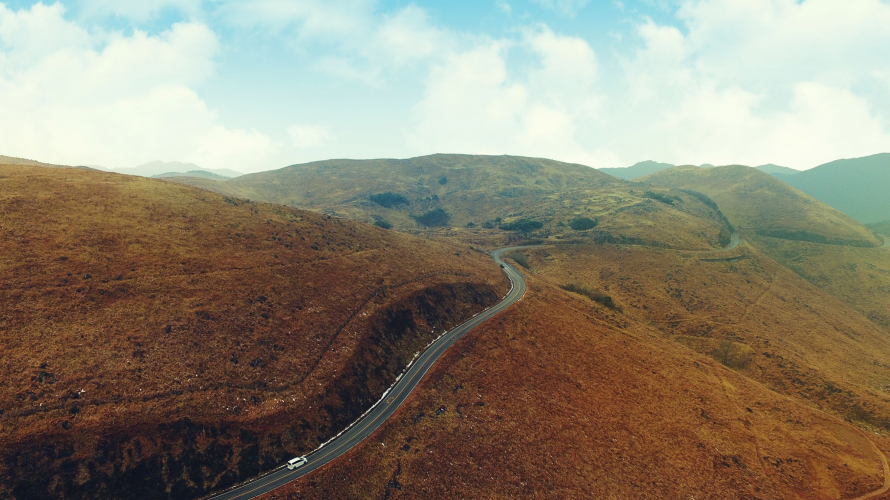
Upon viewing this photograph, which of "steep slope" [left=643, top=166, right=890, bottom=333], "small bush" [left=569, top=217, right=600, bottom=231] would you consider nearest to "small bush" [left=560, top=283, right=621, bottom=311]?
"small bush" [left=569, top=217, right=600, bottom=231]

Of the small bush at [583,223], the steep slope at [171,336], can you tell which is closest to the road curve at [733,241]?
the small bush at [583,223]

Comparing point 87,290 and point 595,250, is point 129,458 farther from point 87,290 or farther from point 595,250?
point 595,250

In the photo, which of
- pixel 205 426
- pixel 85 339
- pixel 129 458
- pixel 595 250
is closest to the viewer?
pixel 129 458

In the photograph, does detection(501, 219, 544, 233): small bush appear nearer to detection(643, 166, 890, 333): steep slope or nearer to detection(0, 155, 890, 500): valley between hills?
detection(0, 155, 890, 500): valley between hills

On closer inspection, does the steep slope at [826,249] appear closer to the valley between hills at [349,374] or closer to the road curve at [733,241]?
the road curve at [733,241]

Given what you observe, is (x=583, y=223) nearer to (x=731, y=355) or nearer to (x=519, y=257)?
(x=519, y=257)

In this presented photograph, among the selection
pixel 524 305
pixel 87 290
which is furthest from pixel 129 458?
pixel 524 305
